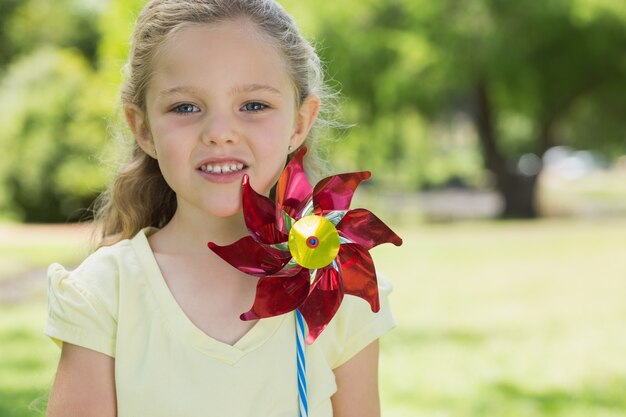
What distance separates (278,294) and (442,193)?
82.2 ft

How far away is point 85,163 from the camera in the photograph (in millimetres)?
18078

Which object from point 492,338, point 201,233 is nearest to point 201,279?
point 201,233

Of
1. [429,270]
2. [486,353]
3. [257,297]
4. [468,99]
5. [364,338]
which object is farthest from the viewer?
[468,99]

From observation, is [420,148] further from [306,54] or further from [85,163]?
[306,54]

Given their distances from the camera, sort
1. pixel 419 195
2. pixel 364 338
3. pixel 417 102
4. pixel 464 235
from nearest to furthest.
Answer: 1. pixel 364 338
2. pixel 464 235
3. pixel 417 102
4. pixel 419 195

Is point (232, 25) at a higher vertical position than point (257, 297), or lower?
higher

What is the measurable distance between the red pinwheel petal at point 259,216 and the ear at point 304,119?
24cm

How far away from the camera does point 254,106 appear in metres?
1.90

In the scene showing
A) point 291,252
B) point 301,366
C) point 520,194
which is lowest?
point 301,366

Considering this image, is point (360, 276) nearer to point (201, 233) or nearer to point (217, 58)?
point (201, 233)

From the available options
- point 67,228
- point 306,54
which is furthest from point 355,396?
point 67,228

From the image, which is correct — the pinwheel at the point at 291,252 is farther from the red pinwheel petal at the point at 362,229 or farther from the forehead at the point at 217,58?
the forehead at the point at 217,58

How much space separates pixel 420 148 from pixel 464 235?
422 centimetres

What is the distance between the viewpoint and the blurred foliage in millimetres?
16172
